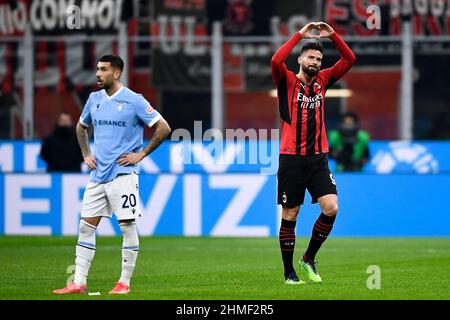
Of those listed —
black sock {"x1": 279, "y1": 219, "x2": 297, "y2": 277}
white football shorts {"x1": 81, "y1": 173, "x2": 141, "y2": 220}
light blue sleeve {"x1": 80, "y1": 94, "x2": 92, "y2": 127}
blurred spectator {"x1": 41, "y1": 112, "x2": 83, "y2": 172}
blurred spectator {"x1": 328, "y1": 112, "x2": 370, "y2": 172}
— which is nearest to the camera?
white football shorts {"x1": 81, "y1": 173, "x2": 141, "y2": 220}

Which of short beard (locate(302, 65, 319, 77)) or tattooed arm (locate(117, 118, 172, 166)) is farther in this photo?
short beard (locate(302, 65, 319, 77))

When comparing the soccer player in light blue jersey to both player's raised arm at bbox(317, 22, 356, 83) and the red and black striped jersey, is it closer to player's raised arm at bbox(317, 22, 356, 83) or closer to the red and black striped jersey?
the red and black striped jersey

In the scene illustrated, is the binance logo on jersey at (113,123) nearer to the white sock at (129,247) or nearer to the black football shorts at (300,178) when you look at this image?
the white sock at (129,247)

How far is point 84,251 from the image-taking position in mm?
11109

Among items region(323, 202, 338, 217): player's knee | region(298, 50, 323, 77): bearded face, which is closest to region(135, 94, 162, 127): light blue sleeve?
region(298, 50, 323, 77): bearded face

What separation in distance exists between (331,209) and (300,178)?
0.42m

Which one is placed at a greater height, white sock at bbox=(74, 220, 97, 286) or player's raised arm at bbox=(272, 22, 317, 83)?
player's raised arm at bbox=(272, 22, 317, 83)

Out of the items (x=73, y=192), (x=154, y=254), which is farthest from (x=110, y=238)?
(x=154, y=254)

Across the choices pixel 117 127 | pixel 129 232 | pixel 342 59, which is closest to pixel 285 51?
pixel 342 59

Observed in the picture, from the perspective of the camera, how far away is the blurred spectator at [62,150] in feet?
71.1

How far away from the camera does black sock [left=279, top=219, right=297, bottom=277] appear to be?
39.3 feet

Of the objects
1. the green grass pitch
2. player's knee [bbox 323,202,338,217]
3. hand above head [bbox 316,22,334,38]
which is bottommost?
the green grass pitch

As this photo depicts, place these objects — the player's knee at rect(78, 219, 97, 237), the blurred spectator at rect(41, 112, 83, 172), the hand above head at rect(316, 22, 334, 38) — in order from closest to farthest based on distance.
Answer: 1. the player's knee at rect(78, 219, 97, 237)
2. the hand above head at rect(316, 22, 334, 38)
3. the blurred spectator at rect(41, 112, 83, 172)
